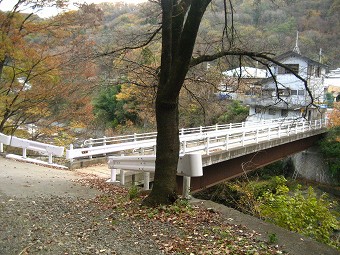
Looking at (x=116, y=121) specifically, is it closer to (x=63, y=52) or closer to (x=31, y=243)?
(x=63, y=52)

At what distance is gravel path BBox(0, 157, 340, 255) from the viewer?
15.1 ft

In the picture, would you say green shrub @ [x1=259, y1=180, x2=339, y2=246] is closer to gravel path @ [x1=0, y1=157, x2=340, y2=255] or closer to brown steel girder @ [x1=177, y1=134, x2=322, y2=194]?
gravel path @ [x1=0, y1=157, x2=340, y2=255]

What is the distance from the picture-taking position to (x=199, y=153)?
31.4 ft

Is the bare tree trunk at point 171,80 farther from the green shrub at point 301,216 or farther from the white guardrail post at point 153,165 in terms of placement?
the green shrub at point 301,216

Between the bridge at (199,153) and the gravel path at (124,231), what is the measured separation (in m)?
1.30

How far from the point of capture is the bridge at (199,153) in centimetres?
839

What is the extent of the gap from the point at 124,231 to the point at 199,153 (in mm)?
4669

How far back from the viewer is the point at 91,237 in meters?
5.04

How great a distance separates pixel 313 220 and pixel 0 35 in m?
13.9

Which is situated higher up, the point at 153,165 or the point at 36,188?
the point at 153,165

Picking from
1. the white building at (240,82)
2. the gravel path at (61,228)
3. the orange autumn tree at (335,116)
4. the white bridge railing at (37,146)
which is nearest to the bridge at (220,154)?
the white building at (240,82)

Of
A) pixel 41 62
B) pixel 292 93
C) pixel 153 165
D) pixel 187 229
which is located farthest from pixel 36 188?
pixel 292 93

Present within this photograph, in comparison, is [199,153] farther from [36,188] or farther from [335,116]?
[335,116]

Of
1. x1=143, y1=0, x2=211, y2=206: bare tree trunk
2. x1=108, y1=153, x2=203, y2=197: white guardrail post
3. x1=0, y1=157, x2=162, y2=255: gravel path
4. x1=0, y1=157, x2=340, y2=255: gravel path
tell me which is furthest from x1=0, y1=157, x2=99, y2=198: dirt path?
x1=143, y1=0, x2=211, y2=206: bare tree trunk
